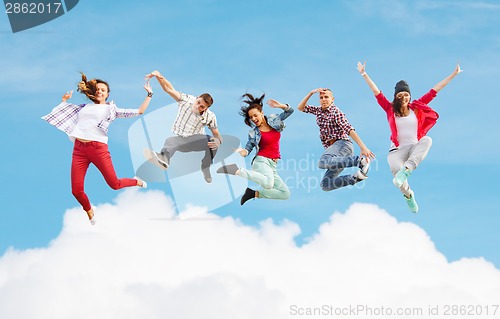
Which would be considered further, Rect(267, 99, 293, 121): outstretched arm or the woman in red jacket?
Rect(267, 99, 293, 121): outstretched arm

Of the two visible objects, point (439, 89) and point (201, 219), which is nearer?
point (439, 89)

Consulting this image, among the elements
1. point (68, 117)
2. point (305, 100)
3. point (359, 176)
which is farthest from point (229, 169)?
point (68, 117)

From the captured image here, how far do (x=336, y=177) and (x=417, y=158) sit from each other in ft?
6.27

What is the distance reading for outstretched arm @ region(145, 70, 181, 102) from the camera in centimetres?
1916

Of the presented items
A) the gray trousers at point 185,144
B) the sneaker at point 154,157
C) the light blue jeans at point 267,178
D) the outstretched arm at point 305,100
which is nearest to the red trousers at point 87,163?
the sneaker at point 154,157

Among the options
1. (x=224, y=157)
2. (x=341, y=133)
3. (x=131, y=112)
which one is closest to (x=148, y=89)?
(x=131, y=112)

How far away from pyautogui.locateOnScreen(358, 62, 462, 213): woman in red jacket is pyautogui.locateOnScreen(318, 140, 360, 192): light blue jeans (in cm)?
86

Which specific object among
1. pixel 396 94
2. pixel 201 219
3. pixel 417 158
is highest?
pixel 396 94

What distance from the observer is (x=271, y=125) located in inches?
774

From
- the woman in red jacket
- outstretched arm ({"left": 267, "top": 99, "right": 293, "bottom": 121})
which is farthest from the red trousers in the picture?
the woman in red jacket

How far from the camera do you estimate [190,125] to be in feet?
64.6

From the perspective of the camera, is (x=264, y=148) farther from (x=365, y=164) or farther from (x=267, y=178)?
(x=365, y=164)

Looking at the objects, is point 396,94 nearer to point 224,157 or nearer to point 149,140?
point 224,157

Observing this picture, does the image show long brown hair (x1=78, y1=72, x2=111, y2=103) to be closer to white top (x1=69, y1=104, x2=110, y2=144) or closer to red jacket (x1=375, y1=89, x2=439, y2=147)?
white top (x1=69, y1=104, x2=110, y2=144)
